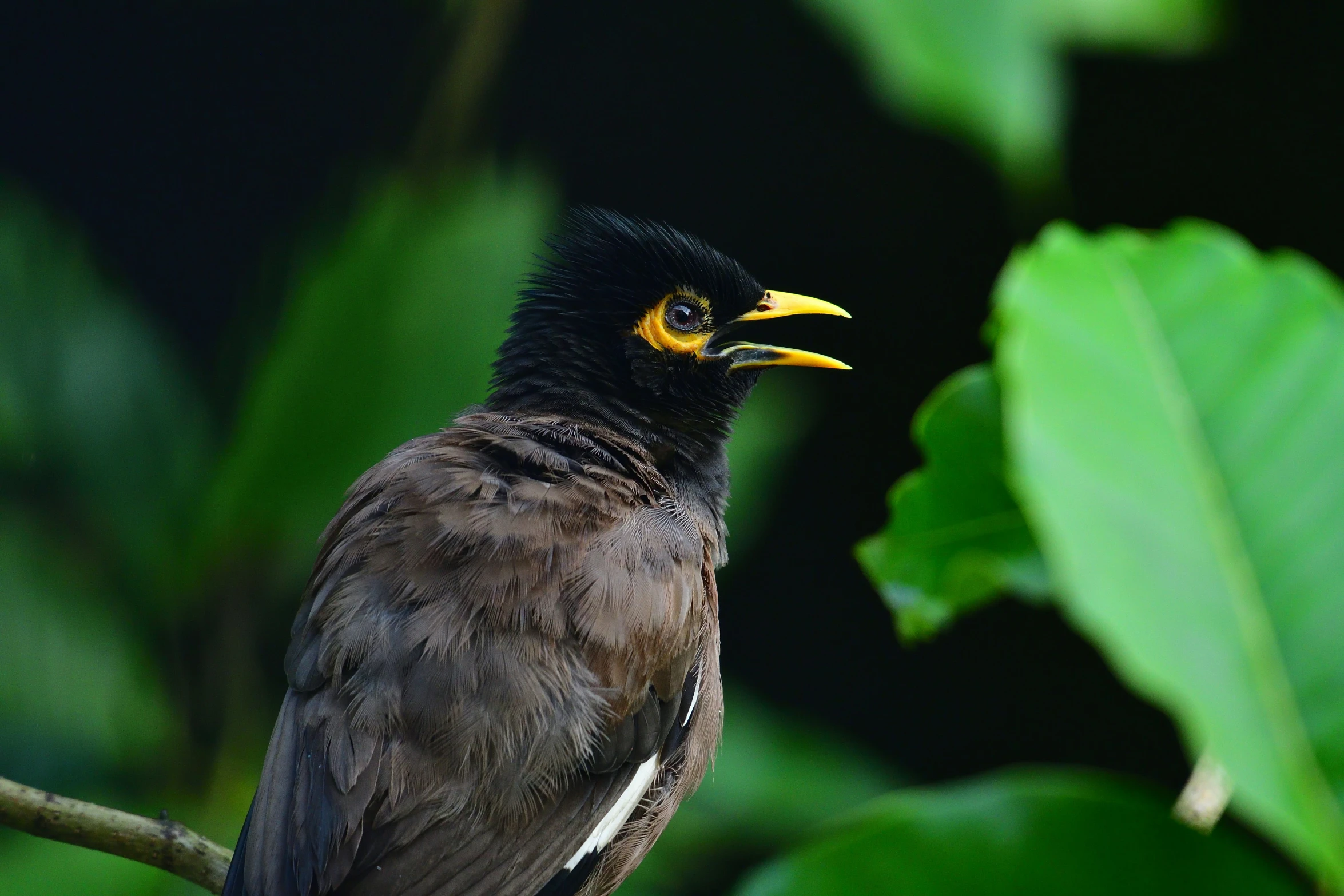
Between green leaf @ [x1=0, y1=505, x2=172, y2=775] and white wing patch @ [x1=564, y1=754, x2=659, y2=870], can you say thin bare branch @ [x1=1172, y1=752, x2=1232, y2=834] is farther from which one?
green leaf @ [x1=0, y1=505, x2=172, y2=775]

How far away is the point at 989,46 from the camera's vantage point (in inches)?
44.1

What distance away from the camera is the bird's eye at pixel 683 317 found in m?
1.84

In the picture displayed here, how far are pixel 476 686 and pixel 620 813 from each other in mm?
258

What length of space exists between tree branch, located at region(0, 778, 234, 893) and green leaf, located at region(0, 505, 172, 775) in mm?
965

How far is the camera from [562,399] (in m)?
1.74

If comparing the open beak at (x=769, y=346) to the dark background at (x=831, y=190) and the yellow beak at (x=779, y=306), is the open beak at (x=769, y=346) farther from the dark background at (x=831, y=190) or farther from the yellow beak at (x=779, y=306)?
the dark background at (x=831, y=190)

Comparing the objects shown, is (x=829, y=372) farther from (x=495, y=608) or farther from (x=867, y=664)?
(x=495, y=608)

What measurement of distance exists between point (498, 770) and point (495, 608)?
0.18 meters

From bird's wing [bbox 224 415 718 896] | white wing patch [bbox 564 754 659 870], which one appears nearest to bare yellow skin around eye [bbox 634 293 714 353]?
bird's wing [bbox 224 415 718 896]

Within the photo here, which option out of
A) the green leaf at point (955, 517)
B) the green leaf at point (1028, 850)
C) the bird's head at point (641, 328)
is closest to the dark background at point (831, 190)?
the bird's head at point (641, 328)

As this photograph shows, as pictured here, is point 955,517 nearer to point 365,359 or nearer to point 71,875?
point 365,359

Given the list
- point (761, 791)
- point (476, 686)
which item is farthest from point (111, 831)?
point (761, 791)

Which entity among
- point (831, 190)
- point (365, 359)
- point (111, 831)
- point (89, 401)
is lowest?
point (89, 401)

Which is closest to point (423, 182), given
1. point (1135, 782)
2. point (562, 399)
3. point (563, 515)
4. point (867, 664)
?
point (562, 399)
